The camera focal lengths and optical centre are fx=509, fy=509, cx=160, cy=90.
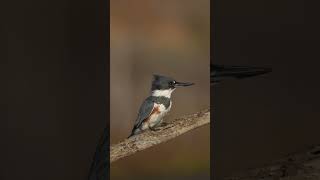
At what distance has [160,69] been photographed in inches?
96.4
